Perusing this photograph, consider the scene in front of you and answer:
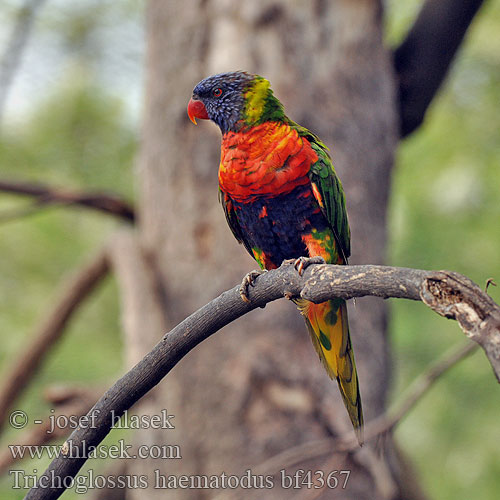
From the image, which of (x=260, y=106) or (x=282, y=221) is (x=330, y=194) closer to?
(x=282, y=221)

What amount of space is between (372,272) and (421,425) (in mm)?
4331

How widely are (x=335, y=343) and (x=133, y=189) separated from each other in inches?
155

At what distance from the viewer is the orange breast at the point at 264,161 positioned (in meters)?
1.16

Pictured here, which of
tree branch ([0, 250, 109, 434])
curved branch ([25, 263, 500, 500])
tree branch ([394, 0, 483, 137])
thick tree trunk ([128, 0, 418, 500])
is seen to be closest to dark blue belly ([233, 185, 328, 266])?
curved branch ([25, 263, 500, 500])

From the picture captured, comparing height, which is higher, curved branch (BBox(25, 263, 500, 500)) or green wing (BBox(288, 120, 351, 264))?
green wing (BBox(288, 120, 351, 264))

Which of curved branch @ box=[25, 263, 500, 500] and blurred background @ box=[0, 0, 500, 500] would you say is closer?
curved branch @ box=[25, 263, 500, 500]

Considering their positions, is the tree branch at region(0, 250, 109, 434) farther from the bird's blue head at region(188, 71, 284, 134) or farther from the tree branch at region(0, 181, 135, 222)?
the bird's blue head at region(188, 71, 284, 134)

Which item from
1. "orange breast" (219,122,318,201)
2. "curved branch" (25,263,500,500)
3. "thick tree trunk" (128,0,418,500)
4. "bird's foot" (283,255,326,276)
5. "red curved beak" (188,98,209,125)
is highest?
"thick tree trunk" (128,0,418,500)

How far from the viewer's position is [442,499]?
15.3 feet

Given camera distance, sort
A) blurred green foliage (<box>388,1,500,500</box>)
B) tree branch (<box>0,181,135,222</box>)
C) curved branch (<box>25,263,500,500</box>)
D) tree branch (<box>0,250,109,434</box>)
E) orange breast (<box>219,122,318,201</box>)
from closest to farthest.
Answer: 1. curved branch (<box>25,263,500,500</box>)
2. orange breast (<box>219,122,318,201</box>)
3. tree branch (<box>0,181,135,222</box>)
4. tree branch (<box>0,250,109,434</box>)
5. blurred green foliage (<box>388,1,500,500</box>)

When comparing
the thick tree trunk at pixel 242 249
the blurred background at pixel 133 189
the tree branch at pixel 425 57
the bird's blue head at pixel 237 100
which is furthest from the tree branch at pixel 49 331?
the bird's blue head at pixel 237 100

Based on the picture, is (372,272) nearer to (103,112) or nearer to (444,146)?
(444,146)

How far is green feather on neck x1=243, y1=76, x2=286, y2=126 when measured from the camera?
1.11 metres

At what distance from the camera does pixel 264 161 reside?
1208mm
